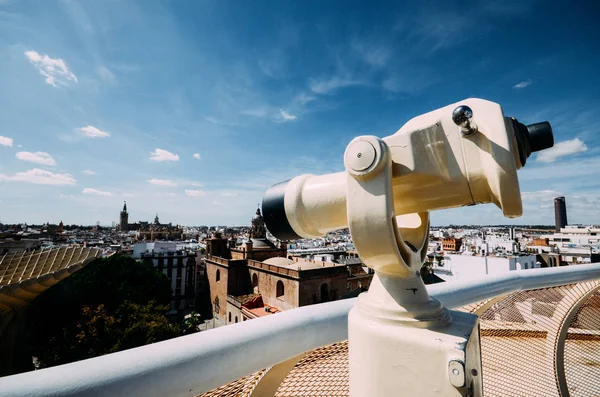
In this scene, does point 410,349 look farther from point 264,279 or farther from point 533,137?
point 264,279

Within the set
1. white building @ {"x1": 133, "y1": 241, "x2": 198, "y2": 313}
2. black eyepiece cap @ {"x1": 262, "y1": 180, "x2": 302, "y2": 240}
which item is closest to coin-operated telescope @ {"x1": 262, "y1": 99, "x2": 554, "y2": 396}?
black eyepiece cap @ {"x1": 262, "y1": 180, "x2": 302, "y2": 240}

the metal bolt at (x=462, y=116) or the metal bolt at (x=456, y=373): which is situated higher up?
the metal bolt at (x=462, y=116)

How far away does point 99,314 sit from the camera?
19.7 metres

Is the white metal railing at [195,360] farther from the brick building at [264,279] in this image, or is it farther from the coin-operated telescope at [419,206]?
the brick building at [264,279]

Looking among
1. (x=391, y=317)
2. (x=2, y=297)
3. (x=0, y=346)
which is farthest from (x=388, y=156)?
(x=0, y=346)

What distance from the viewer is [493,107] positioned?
1082 mm

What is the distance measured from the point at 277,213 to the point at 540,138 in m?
1.11

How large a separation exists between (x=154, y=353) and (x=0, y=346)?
1770 centimetres

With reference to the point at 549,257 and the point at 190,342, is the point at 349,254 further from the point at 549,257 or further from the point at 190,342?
the point at 190,342

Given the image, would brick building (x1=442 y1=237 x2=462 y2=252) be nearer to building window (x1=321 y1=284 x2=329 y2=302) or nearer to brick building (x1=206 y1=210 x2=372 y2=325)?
brick building (x1=206 y1=210 x2=372 y2=325)

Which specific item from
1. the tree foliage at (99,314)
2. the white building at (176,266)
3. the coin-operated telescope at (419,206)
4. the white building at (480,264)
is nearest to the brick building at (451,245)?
the white building at (480,264)

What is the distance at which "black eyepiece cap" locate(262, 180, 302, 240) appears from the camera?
1442 mm

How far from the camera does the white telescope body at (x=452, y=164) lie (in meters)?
1.03

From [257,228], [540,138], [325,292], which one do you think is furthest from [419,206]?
[257,228]
